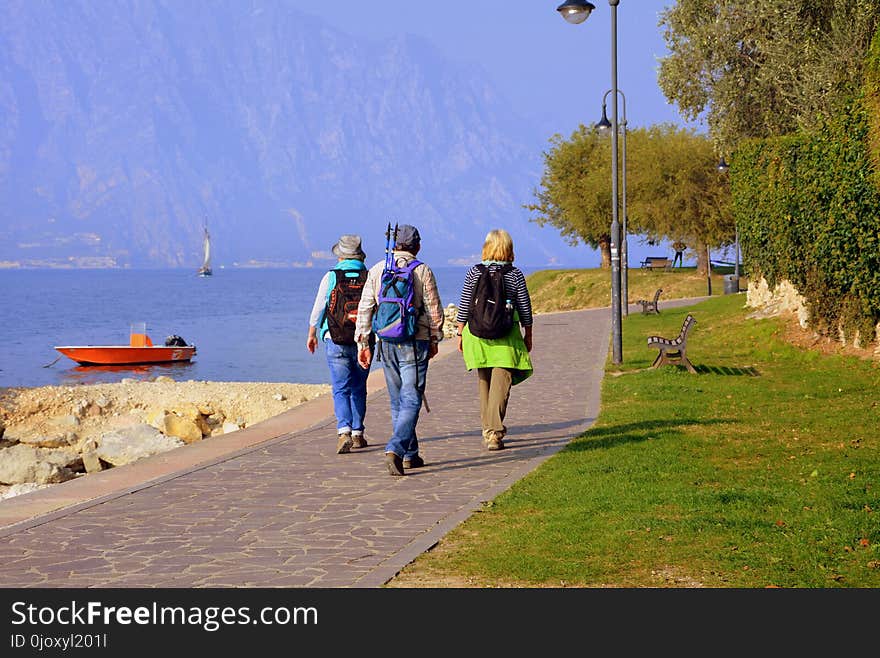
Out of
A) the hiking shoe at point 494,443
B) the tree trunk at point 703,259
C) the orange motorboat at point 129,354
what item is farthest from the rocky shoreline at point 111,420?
the tree trunk at point 703,259

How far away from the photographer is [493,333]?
35.0 ft

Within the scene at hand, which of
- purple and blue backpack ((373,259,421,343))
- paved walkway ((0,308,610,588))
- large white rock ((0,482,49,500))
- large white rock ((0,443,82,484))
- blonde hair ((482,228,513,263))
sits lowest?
large white rock ((0,482,49,500))

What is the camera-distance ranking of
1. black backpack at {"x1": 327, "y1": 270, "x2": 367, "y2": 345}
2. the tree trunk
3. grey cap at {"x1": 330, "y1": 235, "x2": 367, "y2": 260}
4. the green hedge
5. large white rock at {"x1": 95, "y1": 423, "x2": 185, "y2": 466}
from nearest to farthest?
1. black backpack at {"x1": 327, "y1": 270, "x2": 367, "y2": 345}
2. grey cap at {"x1": 330, "y1": 235, "x2": 367, "y2": 260}
3. large white rock at {"x1": 95, "y1": 423, "x2": 185, "y2": 466}
4. the green hedge
5. the tree trunk

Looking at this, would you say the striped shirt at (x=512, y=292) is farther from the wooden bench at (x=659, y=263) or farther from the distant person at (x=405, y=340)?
the wooden bench at (x=659, y=263)

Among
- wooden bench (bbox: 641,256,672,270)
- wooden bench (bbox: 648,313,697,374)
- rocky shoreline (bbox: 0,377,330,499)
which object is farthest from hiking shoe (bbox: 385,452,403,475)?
wooden bench (bbox: 641,256,672,270)

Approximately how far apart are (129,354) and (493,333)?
48533 mm

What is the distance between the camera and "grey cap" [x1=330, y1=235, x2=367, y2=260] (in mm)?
11312

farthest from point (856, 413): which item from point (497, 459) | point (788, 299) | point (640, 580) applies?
point (788, 299)

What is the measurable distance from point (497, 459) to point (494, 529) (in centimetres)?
310

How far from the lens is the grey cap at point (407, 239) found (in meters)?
10.2

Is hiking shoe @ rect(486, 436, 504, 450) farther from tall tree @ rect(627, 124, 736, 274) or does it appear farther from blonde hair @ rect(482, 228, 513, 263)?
tall tree @ rect(627, 124, 736, 274)

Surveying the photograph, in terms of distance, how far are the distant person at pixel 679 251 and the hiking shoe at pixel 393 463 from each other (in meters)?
51.0

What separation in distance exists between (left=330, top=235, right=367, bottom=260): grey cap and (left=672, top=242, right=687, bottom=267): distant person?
4966 cm

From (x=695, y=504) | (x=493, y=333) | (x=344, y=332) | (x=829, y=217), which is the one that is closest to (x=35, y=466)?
(x=344, y=332)
